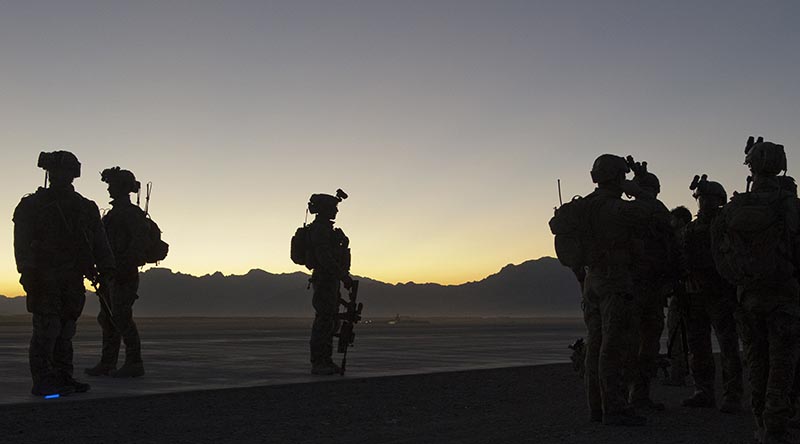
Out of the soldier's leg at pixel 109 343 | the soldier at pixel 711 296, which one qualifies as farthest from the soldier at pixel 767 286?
the soldier's leg at pixel 109 343

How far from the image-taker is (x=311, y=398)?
35.8 ft

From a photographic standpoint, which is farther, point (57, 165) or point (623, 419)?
point (57, 165)

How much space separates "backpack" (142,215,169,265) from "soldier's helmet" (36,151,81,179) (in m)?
2.45

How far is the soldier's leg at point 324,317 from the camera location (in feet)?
45.5

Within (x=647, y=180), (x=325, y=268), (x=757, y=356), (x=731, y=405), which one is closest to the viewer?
(x=757, y=356)

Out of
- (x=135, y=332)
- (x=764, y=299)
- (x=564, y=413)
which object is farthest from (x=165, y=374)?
(x=764, y=299)

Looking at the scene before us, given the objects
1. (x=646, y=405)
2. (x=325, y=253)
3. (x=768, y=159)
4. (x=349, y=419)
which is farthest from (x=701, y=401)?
(x=325, y=253)

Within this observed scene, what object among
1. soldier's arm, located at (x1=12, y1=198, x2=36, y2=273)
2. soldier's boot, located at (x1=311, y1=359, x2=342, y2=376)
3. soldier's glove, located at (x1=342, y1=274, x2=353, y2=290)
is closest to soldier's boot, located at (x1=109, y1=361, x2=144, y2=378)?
soldier's boot, located at (x1=311, y1=359, x2=342, y2=376)

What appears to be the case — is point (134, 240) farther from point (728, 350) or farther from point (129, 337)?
point (728, 350)

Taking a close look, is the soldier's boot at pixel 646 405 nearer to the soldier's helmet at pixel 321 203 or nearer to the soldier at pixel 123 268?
the soldier's helmet at pixel 321 203

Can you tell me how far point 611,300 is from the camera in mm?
9031

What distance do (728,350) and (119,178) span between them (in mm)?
8683

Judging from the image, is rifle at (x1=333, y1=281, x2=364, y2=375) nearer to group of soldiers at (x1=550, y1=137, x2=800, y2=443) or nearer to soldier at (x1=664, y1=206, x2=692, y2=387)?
soldier at (x1=664, y1=206, x2=692, y2=387)

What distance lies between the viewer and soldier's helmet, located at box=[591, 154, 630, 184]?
9422mm
